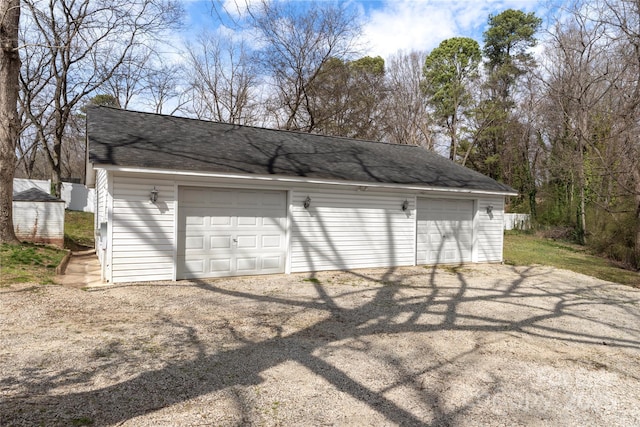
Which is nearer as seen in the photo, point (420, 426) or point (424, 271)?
point (420, 426)

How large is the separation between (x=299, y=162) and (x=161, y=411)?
23.0 feet

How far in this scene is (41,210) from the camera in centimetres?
1155

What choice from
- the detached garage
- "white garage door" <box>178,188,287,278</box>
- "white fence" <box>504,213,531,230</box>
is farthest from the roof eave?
"white fence" <box>504,213,531,230</box>

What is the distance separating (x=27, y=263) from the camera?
809 cm

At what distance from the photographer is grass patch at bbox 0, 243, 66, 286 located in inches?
279

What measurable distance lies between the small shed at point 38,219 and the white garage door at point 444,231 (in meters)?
10.4

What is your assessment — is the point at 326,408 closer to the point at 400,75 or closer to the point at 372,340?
the point at 372,340

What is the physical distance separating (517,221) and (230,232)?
20579 millimetres

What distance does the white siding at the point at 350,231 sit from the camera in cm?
889

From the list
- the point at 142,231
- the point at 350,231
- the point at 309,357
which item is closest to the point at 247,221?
the point at 142,231

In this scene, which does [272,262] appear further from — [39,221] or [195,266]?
[39,221]

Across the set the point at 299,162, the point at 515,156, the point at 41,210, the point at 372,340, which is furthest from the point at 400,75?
the point at 372,340

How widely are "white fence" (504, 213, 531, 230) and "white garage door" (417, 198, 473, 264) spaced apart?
13888 mm

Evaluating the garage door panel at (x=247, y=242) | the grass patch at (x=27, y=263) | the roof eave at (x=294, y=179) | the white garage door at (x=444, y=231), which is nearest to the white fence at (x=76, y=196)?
the grass patch at (x=27, y=263)
